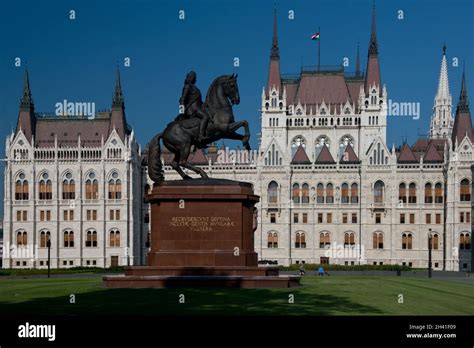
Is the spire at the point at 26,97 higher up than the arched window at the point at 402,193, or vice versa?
the spire at the point at 26,97

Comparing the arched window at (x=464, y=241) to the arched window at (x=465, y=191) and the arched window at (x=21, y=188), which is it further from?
the arched window at (x=21, y=188)

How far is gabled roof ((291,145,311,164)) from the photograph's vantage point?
375 ft

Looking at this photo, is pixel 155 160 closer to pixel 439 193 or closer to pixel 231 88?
pixel 231 88

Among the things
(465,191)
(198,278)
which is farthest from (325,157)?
(198,278)

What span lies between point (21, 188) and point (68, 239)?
966 cm

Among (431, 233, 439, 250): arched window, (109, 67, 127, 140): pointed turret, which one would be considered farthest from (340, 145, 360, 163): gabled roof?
(109, 67, 127, 140): pointed turret

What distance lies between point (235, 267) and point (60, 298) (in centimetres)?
853

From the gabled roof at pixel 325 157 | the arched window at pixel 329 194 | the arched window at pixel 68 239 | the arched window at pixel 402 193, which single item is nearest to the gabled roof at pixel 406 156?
the arched window at pixel 402 193

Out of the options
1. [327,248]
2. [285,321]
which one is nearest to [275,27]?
[327,248]

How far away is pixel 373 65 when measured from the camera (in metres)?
126

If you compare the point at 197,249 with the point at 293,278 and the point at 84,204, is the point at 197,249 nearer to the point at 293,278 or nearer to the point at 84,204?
the point at 293,278

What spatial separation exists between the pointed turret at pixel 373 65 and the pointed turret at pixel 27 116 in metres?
50.6

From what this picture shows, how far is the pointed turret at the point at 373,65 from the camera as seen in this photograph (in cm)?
12444

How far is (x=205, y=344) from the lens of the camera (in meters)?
19.1
